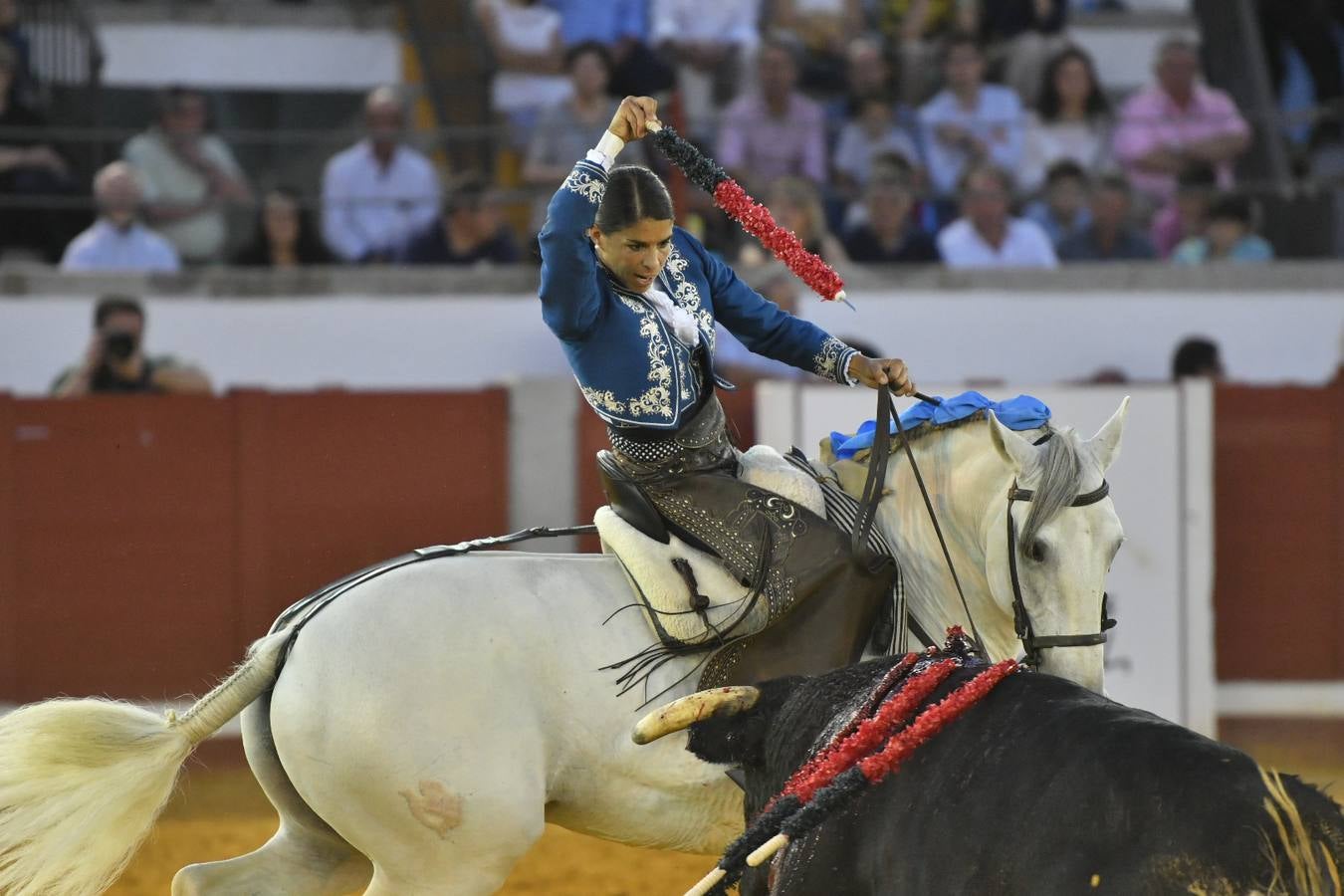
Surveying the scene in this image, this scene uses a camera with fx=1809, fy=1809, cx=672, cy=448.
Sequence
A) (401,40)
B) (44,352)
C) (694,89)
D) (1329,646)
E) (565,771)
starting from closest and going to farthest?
(565,771) < (1329,646) < (44,352) < (694,89) < (401,40)

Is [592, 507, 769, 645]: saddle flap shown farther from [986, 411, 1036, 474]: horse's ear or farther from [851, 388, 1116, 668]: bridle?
[986, 411, 1036, 474]: horse's ear

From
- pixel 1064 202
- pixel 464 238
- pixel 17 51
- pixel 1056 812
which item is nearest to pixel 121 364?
pixel 464 238

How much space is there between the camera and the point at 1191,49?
10.7 m

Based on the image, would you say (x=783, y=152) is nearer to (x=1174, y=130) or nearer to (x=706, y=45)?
(x=706, y=45)

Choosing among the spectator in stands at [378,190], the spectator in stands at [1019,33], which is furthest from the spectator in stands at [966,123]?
the spectator in stands at [378,190]

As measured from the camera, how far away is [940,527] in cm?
403

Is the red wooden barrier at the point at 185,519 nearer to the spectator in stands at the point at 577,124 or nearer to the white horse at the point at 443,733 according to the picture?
the spectator in stands at the point at 577,124

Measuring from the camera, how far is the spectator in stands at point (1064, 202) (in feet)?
31.9

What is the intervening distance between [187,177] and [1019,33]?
4.99 metres

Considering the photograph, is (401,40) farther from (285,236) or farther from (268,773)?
(268,773)

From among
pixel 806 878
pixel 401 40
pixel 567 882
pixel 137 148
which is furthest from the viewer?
pixel 401 40

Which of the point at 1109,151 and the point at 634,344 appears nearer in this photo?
the point at 634,344

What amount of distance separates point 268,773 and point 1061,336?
640 centimetres

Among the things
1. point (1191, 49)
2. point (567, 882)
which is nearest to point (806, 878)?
point (567, 882)
